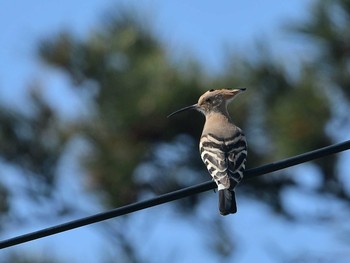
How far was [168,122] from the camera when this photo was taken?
809cm

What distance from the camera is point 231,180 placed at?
574 cm

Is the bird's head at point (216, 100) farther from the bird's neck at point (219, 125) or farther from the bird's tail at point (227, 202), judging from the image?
the bird's tail at point (227, 202)

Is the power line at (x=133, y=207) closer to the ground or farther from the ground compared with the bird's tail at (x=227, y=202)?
farther from the ground

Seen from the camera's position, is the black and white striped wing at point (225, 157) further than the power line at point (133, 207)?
Yes

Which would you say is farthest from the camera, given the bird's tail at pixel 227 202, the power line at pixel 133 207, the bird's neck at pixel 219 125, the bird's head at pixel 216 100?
the bird's head at pixel 216 100

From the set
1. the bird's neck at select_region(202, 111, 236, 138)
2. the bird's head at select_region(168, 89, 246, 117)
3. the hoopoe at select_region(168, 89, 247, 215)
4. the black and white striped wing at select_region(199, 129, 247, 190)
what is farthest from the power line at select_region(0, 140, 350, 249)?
the bird's head at select_region(168, 89, 246, 117)

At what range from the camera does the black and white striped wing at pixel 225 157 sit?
18.8 feet

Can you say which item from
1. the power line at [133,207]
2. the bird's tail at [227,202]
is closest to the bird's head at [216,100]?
the bird's tail at [227,202]

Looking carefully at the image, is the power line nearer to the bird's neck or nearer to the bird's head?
the bird's neck

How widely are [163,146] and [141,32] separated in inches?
38.2

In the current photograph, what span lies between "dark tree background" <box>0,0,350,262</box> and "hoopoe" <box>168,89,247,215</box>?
1.10 meters

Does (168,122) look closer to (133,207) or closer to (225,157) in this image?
(225,157)

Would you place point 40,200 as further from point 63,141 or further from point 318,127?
point 318,127

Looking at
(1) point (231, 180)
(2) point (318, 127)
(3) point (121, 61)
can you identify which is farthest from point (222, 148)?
(3) point (121, 61)
